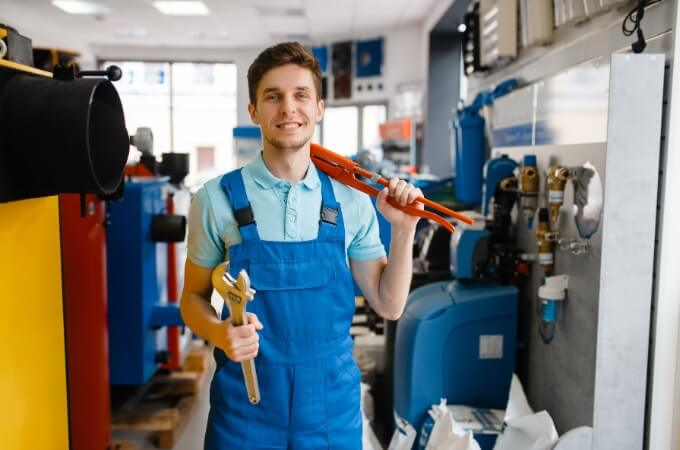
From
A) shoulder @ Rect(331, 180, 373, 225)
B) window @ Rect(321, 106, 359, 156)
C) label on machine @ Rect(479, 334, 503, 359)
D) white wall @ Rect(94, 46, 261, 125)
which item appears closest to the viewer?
shoulder @ Rect(331, 180, 373, 225)

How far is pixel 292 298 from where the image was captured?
144 centimetres

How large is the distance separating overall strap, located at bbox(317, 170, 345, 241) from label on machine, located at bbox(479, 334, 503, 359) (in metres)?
1.33

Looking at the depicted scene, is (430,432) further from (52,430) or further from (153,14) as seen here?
(153,14)

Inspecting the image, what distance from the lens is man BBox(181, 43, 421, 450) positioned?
143 centimetres

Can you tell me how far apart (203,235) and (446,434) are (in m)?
1.34

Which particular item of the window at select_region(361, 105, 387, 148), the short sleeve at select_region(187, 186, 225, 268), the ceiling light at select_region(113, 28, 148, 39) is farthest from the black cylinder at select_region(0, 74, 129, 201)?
the ceiling light at select_region(113, 28, 148, 39)

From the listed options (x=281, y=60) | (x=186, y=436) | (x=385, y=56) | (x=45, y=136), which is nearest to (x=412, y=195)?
(x=281, y=60)

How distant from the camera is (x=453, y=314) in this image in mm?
2568

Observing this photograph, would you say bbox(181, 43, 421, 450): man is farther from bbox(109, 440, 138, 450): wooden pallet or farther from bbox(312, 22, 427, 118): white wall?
bbox(312, 22, 427, 118): white wall

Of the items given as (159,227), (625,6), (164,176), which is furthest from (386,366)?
(625,6)

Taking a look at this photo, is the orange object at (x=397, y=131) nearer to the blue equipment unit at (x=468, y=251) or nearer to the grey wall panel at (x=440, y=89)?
the grey wall panel at (x=440, y=89)

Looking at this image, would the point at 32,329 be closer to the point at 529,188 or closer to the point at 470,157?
the point at 529,188

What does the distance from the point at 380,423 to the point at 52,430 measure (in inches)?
72.9

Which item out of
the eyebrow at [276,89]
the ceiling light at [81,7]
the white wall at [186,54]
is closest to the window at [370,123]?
the white wall at [186,54]
